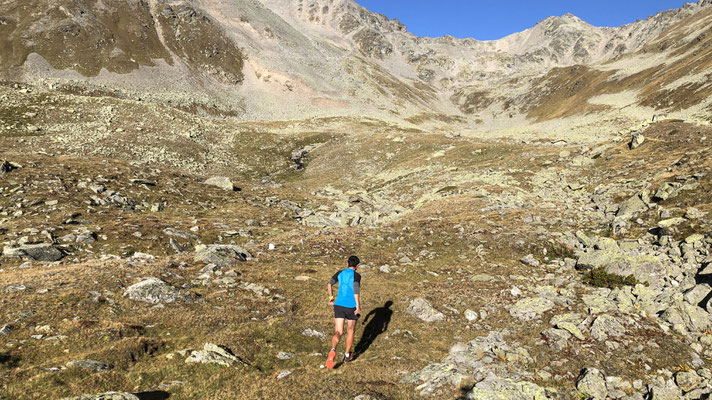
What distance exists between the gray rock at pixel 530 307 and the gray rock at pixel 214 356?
1056 centimetres

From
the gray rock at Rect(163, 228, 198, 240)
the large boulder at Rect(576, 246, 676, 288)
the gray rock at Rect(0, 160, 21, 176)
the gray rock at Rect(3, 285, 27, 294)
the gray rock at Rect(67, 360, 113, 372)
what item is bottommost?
the gray rock at Rect(0, 160, 21, 176)

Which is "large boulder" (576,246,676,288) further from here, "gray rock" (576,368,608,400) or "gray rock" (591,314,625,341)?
"gray rock" (576,368,608,400)

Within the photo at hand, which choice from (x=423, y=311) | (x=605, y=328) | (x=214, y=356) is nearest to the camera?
(x=214, y=356)

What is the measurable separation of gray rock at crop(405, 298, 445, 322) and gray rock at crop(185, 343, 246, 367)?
7.24 m

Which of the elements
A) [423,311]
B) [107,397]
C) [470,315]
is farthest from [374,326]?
[107,397]

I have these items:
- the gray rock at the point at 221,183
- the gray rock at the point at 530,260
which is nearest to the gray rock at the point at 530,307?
the gray rock at the point at 530,260

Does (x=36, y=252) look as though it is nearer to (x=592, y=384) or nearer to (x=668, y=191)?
(x=592, y=384)

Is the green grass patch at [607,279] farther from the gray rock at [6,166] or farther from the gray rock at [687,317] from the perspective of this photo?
the gray rock at [6,166]

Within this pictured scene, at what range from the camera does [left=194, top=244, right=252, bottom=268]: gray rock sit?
1813 cm

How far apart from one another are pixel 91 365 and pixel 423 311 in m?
11.3

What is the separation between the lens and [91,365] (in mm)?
9023

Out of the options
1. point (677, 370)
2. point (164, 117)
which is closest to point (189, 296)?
point (677, 370)

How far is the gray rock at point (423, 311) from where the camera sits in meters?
14.2

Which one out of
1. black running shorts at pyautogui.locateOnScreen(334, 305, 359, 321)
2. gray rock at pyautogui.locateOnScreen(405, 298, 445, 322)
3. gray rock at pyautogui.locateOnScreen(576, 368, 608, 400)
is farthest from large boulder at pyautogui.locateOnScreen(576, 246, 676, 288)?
black running shorts at pyautogui.locateOnScreen(334, 305, 359, 321)
